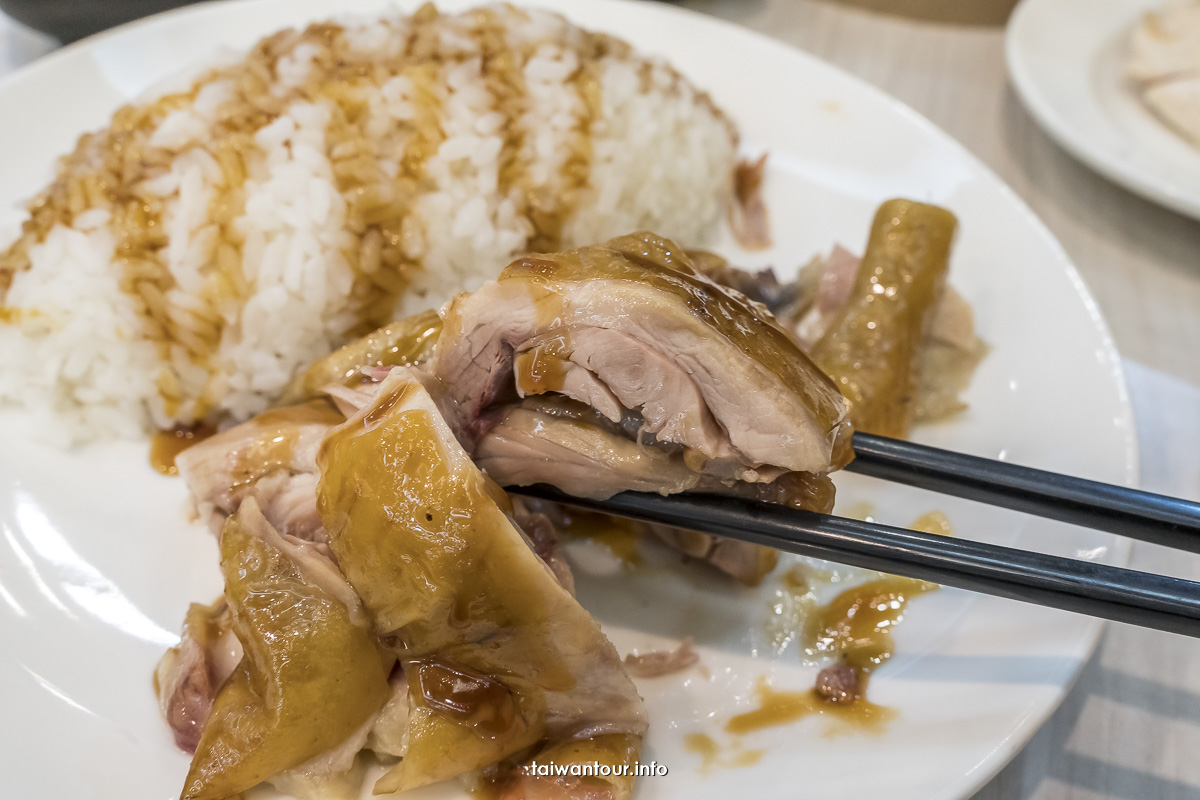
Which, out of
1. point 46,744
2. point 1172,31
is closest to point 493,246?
point 46,744

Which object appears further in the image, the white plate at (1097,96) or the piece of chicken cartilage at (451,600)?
the white plate at (1097,96)

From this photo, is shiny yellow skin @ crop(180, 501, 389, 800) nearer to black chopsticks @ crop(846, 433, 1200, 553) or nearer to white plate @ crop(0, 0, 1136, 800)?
white plate @ crop(0, 0, 1136, 800)

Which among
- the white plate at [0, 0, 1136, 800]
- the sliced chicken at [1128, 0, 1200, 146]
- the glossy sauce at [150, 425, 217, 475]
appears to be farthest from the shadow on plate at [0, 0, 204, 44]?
the sliced chicken at [1128, 0, 1200, 146]

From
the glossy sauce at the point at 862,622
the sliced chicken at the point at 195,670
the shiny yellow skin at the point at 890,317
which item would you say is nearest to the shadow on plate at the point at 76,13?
the sliced chicken at the point at 195,670

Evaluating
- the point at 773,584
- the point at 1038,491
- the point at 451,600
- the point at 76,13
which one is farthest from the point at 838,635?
the point at 76,13

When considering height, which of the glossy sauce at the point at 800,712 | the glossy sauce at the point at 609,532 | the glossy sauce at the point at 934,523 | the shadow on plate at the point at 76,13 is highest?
the shadow on plate at the point at 76,13

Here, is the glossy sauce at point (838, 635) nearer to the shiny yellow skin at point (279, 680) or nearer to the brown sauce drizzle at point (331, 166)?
the shiny yellow skin at point (279, 680)
